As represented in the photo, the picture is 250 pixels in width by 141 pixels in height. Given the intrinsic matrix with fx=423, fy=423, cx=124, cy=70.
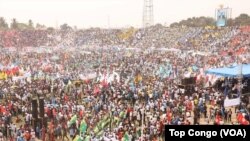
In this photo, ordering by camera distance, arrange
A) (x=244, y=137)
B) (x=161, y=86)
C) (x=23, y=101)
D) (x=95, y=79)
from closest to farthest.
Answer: (x=244, y=137), (x=23, y=101), (x=161, y=86), (x=95, y=79)

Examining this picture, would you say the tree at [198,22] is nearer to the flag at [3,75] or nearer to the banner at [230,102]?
the flag at [3,75]

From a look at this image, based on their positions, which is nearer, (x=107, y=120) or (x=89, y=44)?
(x=107, y=120)

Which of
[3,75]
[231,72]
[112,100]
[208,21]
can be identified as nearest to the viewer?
[112,100]

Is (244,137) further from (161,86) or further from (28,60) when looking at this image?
(28,60)

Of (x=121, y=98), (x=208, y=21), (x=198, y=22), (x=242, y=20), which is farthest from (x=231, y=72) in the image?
(x=198, y=22)

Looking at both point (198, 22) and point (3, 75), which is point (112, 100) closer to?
point (3, 75)

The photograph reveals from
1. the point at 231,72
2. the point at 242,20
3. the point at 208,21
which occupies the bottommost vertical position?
the point at 231,72

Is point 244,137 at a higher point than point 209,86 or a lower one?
higher

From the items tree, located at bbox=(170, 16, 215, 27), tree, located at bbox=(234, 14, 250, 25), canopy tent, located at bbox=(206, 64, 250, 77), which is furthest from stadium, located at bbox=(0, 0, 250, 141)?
tree, located at bbox=(170, 16, 215, 27)

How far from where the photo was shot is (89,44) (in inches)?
2164

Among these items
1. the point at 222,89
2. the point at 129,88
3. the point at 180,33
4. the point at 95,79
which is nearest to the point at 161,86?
the point at 129,88

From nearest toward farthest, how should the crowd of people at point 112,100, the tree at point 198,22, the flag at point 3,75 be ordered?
the crowd of people at point 112,100
the flag at point 3,75
the tree at point 198,22

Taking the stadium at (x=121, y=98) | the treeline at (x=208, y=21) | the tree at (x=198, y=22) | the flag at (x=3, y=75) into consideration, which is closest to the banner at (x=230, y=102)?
the stadium at (x=121, y=98)

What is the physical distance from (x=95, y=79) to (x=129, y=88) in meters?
4.30
